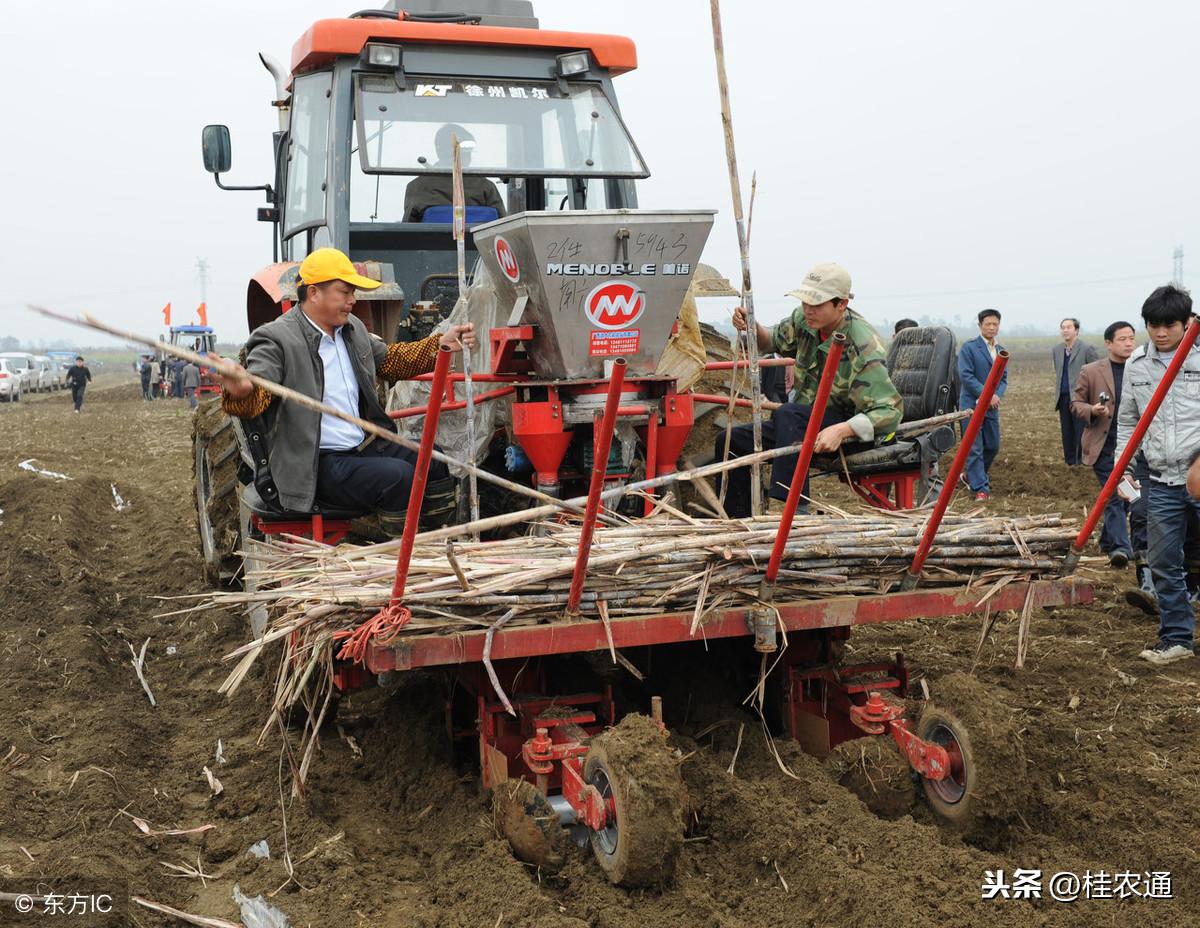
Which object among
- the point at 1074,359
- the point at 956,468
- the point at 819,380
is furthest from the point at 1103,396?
the point at 956,468

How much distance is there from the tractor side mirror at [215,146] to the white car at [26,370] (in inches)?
1469

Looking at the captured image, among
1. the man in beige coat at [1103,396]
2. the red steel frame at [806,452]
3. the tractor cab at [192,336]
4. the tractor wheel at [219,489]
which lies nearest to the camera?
the red steel frame at [806,452]

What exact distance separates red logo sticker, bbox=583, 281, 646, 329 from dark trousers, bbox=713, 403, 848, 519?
0.90 metres

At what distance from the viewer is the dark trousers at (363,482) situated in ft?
16.3

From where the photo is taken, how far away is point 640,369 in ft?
16.6

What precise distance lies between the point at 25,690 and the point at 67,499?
245 inches

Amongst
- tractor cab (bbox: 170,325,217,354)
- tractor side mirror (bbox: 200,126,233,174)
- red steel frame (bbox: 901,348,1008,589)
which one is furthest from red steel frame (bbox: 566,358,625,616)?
tractor cab (bbox: 170,325,217,354)

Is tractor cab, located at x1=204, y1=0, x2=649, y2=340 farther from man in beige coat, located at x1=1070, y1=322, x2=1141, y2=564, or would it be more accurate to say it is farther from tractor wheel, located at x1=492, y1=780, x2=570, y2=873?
man in beige coat, located at x1=1070, y1=322, x2=1141, y2=564

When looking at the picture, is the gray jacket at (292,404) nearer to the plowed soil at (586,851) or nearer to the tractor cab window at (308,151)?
the plowed soil at (586,851)

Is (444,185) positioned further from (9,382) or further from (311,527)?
(9,382)

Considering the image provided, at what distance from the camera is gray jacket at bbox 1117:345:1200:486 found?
20.0 ft

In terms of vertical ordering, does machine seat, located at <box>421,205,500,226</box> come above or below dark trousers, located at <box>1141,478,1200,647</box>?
above

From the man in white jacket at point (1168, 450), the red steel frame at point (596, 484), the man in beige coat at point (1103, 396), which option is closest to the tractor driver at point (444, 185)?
the red steel frame at point (596, 484)

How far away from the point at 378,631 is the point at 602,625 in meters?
0.67
